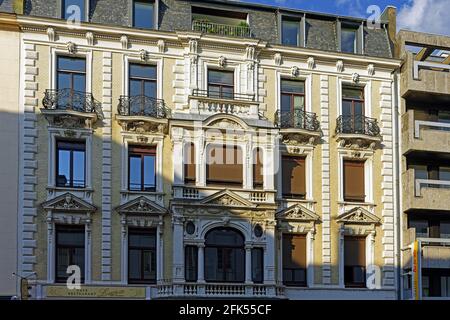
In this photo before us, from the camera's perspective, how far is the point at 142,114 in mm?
27453

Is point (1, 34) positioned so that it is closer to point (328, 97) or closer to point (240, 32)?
point (240, 32)

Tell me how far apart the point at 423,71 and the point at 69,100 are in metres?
15.8

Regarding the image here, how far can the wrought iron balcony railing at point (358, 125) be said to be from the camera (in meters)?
29.8

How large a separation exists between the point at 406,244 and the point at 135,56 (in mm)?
14365

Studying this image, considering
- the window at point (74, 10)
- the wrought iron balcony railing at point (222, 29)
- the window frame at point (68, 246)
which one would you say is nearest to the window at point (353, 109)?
the wrought iron balcony railing at point (222, 29)

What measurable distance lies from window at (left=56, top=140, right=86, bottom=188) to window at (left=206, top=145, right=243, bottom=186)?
506 cm

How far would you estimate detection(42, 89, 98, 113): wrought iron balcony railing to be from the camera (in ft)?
87.4

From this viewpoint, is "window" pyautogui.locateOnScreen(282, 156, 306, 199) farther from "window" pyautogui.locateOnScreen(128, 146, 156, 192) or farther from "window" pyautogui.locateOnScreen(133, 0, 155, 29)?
"window" pyautogui.locateOnScreen(133, 0, 155, 29)

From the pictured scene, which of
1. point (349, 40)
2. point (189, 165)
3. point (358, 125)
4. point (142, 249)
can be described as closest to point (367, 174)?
point (358, 125)

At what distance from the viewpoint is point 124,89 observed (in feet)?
90.9

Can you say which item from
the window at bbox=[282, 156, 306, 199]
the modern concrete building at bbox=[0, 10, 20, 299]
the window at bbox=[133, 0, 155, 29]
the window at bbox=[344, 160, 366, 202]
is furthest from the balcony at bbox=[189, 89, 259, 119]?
the modern concrete building at bbox=[0, 10, 20, 299]

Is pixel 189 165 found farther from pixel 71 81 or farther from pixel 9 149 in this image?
pixel 9 149

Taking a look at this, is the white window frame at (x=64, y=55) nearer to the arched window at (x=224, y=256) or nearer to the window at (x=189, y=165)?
the window at (x=189, y=165)
